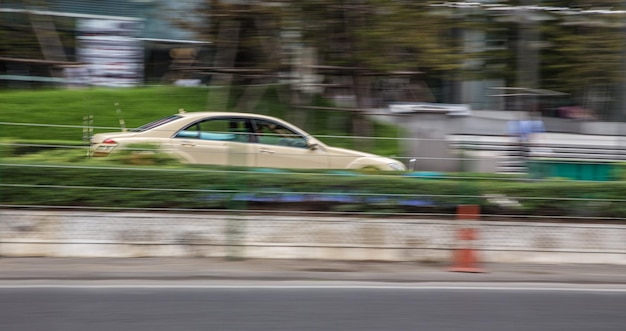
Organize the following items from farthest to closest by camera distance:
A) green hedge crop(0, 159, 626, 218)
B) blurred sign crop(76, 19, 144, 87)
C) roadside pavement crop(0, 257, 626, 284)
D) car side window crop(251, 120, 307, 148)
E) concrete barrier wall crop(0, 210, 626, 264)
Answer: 1. blurred sign crop(76, 19, 144, 87)
2. car side window crop(251, 120, 307, 148)
3. green hedge crop(0, 159, 626, 218)
4. concrete barrier wall crop(0, 210, 626, 264)
5. roadside pavement crop(0, 257, 626, 284)

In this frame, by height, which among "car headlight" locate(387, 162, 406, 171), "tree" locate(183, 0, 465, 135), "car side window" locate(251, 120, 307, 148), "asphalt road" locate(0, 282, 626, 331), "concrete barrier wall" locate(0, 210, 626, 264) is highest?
"tree" locate(183, 0, 465, 135)

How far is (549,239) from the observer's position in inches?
351

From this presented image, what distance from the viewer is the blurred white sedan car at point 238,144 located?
9.13m

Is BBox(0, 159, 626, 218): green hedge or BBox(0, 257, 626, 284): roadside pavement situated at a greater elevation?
BBox(0, 159, 626, 218): green hedge

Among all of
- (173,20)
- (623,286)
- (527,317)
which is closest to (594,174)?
(623,286)

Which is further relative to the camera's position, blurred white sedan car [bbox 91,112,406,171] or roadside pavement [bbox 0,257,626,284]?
blurred white sedan car [bbox 91,112,406,171]

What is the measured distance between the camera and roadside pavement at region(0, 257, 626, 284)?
759 centimetres

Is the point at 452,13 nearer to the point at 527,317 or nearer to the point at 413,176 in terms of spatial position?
the point at 413,176

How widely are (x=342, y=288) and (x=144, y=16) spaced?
14.4 meters

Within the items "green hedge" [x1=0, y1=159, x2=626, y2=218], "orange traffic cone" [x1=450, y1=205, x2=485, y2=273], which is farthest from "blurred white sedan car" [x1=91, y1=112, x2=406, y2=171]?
"orange traffic cone" [x1=450, y1=205, x2=485, y2=273]

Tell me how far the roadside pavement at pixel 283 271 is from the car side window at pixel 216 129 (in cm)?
234

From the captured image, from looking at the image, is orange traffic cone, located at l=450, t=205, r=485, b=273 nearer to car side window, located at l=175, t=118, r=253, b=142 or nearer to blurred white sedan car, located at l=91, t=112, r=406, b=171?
blurred white sedan car, located at l=91, t=112, r=406, b=171

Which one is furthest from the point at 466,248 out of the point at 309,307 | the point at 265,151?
the point at 265,151

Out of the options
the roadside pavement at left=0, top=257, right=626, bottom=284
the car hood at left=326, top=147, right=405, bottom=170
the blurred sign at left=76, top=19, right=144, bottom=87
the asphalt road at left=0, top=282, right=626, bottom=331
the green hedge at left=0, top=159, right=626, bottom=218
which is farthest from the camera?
the blurred sign at left=76, top=19, right=144, bottom=87
